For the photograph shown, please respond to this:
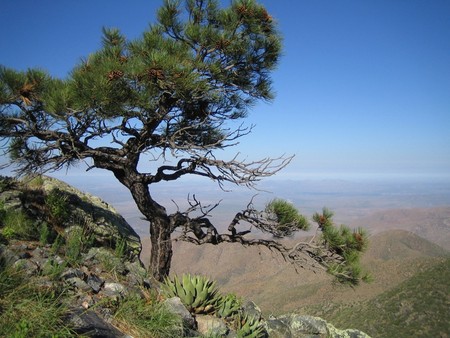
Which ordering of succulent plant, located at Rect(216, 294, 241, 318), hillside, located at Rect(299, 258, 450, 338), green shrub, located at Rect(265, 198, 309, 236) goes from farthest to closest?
1. hillside, located at Rect(299, 258, 450, 338)
2. green shrub, located at Rect(265, 198, 309, 236)
3. succulent plant, located at Rect(216, 294, 241, 318)

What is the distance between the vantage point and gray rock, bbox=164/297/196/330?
4.48 meters

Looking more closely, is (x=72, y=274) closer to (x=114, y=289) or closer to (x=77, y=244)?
(x=114, y=289)

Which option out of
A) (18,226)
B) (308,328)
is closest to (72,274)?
(18,226)

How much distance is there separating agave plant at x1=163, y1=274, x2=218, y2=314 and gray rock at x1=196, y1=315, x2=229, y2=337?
15 centimetres

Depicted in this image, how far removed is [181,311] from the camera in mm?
4531

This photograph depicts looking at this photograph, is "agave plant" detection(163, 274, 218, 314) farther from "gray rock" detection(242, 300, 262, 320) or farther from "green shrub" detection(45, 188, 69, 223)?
"green shrub" detection(45, 188, 69, 223)

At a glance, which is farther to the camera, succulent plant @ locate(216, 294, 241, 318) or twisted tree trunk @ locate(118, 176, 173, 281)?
twisted tree trunk @ locate(118, 176, 173, 281)

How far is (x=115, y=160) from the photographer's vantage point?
686 cm

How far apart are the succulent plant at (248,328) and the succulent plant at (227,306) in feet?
0.48

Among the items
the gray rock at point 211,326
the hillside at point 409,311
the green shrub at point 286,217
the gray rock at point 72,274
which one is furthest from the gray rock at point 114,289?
the hillside at point 409,311

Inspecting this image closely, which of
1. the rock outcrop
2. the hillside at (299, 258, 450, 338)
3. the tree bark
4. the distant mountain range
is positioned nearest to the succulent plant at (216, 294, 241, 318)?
the rock outcrop

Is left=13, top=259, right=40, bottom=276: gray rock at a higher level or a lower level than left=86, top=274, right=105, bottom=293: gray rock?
higher

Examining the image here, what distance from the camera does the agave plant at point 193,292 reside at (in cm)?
506

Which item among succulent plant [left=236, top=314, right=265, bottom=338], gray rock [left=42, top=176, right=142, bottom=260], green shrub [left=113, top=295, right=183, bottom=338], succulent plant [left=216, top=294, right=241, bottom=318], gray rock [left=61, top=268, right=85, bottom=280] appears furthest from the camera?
gray rock [left=42, top=176, right=142, bottom=260]
